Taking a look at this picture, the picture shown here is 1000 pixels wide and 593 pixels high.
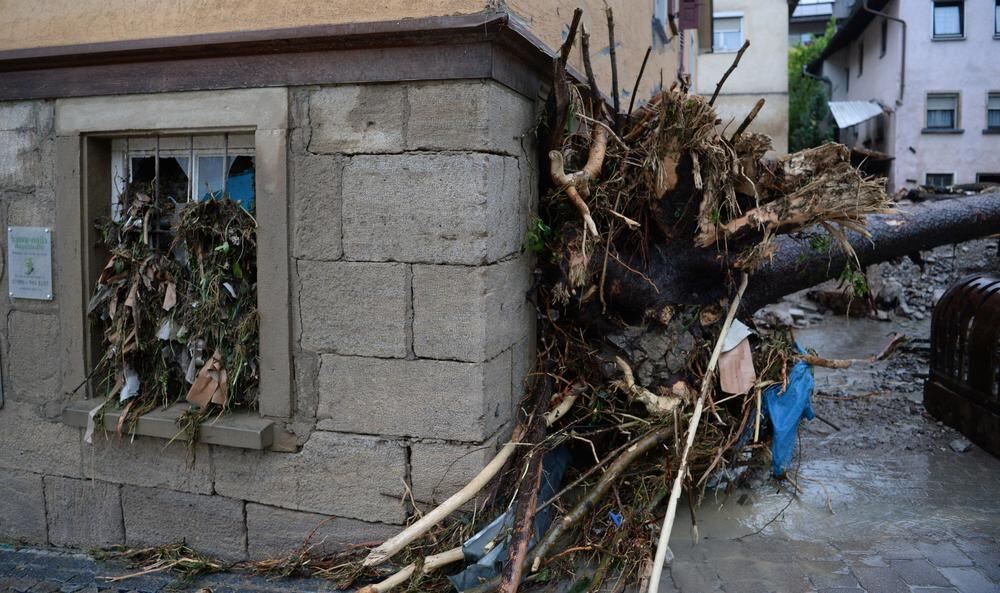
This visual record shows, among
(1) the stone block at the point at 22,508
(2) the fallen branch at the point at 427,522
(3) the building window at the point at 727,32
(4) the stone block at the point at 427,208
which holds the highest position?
(3) the building window at the point at 727,32

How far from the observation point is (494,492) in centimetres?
411

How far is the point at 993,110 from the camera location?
69.6ft

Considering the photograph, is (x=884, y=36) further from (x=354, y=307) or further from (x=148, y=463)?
(x=148, y=463)

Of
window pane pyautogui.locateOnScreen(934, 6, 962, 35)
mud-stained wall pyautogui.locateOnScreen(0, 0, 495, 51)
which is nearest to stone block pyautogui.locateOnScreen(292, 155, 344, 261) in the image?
mud-stained wall pyautogui.locateOnScreen(0, 0, 495, 51)

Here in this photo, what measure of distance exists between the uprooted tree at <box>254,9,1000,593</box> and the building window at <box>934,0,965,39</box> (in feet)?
65.8

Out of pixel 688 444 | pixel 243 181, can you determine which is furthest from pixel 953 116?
pixel 243 181

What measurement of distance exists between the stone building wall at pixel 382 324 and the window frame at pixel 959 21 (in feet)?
69.2

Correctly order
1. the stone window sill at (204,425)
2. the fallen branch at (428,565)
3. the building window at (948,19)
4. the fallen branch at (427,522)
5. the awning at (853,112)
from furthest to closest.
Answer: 1. the awning at (853,112)
2. the building window at (948,19)
3. the stone window sill at (204,425)
4. the fallen branch at (427,522)
5. the fallen branch at (428,565)

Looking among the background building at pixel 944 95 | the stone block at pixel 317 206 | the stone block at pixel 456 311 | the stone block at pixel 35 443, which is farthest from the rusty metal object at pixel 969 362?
the background building at pixel 944 95

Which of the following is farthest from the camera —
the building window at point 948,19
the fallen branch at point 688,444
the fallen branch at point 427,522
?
the building window at point 948,19

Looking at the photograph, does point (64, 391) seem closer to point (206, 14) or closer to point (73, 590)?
point (73, 590)

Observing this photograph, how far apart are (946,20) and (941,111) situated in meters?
2.41

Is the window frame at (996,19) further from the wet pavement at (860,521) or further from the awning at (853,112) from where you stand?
the wet pavement at (860,521)

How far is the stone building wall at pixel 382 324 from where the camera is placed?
3967 millimetres
